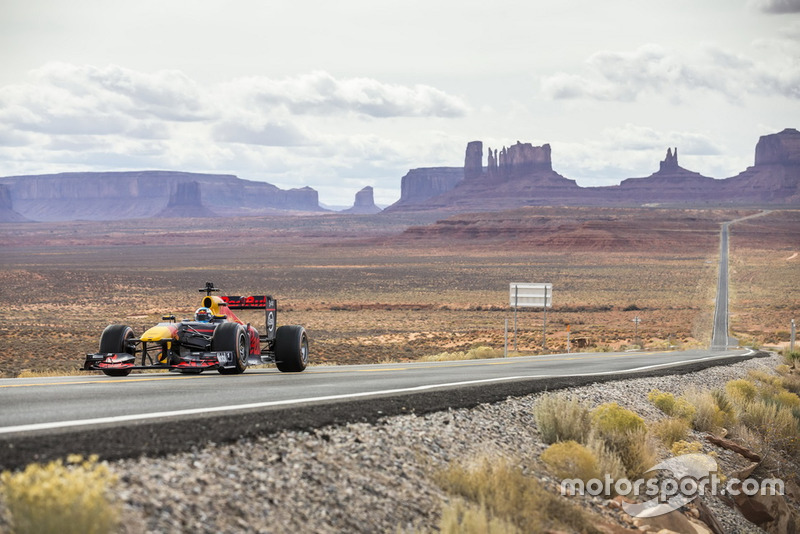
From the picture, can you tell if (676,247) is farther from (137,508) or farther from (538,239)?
(137,508)

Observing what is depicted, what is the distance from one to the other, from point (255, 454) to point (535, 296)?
30.3 meters

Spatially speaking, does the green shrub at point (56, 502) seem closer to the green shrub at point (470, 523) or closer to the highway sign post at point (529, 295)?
the green shrub at point (470, 523)

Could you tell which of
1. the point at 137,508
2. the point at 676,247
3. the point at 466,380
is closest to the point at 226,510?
the point at 137,508

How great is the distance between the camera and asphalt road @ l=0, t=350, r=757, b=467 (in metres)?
7.00

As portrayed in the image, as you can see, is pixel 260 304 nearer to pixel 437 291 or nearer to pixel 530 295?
pixel 530 295

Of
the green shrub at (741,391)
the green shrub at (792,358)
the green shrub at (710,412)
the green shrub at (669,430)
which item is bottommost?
the green shrub at (792,358)

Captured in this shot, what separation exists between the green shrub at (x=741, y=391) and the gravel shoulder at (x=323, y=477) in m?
8.82

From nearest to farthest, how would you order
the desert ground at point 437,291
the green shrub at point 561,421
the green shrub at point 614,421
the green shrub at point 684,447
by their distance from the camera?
1. the green shrub at point 561,421
2. the green shrub at point 614,421
3. the green shrub at point 684,447
4. the desert ground at point 437,291

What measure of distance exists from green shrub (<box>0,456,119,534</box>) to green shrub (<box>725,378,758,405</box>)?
48.7 ft

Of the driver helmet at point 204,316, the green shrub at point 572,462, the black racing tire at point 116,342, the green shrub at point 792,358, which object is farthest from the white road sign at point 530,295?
the green shrub at point 572,462

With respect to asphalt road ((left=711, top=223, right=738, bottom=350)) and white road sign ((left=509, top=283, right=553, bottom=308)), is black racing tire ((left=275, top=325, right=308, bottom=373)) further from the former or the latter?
asphalt road ((left=711, top=223, right=738, bottom=350))

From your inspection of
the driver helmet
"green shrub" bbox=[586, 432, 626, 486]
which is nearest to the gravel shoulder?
"green shrub" bbox=[586, 432, 626, 486]

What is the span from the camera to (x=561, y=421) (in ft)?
35.4

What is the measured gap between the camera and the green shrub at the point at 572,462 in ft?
30.9
